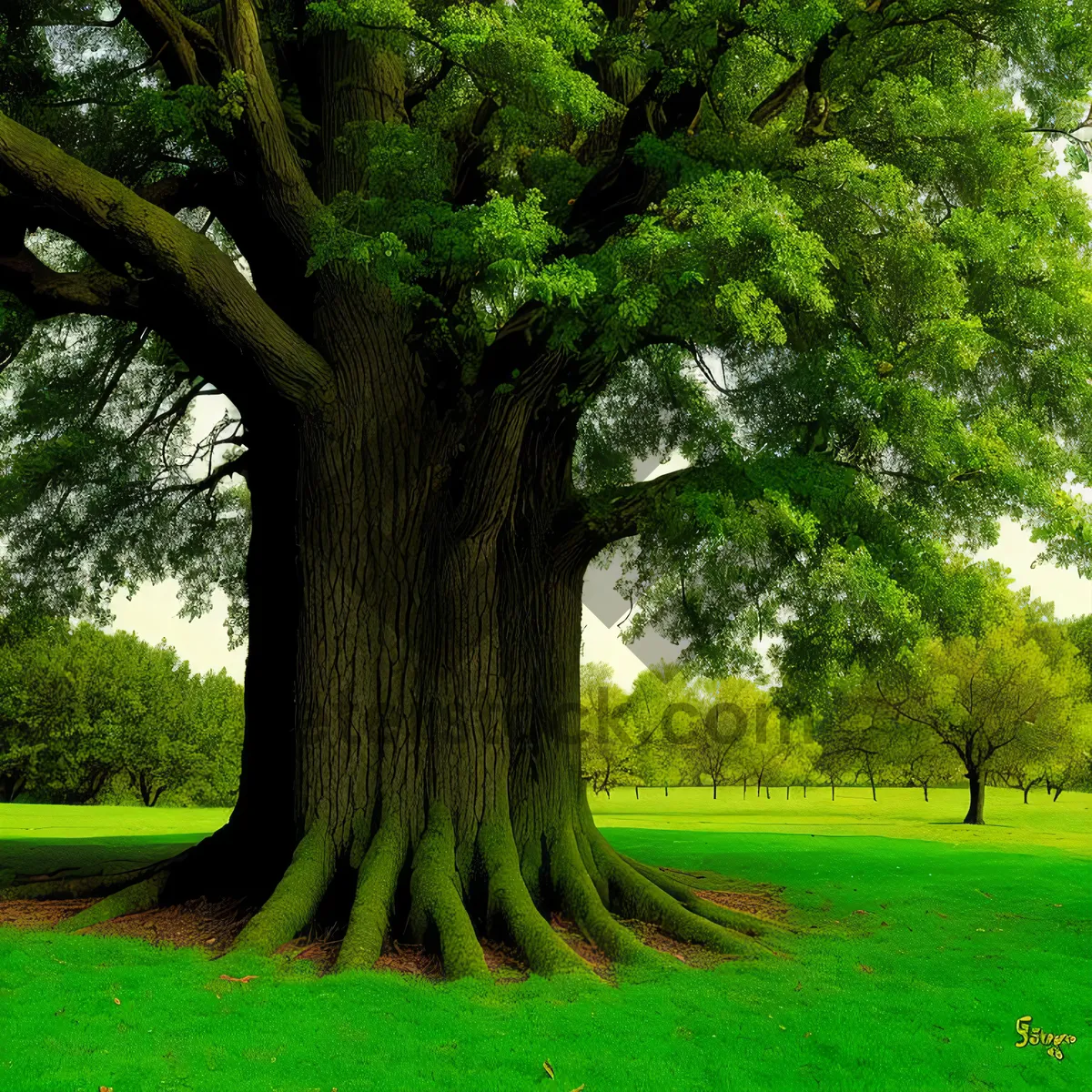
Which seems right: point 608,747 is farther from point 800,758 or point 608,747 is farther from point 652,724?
point 800,758

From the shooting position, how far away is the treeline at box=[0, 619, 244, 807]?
4544 cm

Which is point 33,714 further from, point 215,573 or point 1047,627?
point 1047,627

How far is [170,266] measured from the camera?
966 cm

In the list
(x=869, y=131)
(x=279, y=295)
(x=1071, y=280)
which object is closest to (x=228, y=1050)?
(x=279, y=295)

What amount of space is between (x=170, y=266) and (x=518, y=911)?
22.1ft

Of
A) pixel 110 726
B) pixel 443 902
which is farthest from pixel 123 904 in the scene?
pixel 110 726

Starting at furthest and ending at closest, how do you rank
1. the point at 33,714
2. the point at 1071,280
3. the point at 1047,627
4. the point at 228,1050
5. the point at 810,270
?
the point at 33,714 < the point at 1047,627 < the point at 1071,280 < the point at 810,270 < the point at 228,1050

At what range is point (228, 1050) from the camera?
6.54m

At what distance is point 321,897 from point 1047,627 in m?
39.1

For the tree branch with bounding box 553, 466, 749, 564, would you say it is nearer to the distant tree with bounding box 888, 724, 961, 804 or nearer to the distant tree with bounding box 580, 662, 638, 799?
the distant tree with bounding box 888, 724, 961, 804

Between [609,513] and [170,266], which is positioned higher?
[170,266]

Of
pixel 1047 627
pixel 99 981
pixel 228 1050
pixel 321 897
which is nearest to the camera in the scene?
pixel 228 1050

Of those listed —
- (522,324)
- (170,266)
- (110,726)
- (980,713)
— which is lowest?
(110,726)
